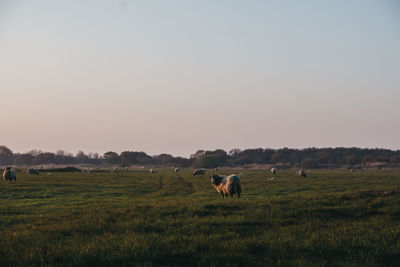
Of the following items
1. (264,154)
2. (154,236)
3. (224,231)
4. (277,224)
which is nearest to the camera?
(154,236)

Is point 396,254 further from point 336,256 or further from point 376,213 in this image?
point 376,213

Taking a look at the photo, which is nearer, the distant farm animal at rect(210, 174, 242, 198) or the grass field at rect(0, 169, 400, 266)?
the grass field at rect(0, 169, 400, 266)

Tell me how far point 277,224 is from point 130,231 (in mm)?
5326

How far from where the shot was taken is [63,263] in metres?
7.41

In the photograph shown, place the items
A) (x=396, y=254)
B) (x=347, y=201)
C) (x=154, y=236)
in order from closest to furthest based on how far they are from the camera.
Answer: (x=396, y=254)
(x=154, y=236)
(x=347, y=201)

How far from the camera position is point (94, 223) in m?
12.0

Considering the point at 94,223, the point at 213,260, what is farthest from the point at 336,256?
the point at 94,223

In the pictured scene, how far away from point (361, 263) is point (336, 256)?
2.58 feet

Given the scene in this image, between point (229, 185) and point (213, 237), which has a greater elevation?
point (229, 185)

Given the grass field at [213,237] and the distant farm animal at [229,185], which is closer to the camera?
the grass field at [213,237]

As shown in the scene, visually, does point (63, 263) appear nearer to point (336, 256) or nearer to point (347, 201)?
point (336, 256)

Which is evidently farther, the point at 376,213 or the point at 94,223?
the point at 376,213

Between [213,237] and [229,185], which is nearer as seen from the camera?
[213,237]

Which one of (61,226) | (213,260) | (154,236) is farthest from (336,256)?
(61,226)
